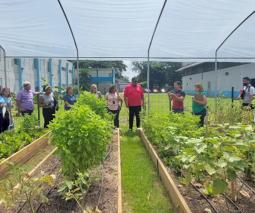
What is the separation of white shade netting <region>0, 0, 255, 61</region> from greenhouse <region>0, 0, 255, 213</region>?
0.03m

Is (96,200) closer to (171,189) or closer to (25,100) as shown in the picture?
(171,189)

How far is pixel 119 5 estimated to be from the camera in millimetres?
8828

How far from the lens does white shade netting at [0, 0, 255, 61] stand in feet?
29.1

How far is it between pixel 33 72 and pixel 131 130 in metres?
23.2

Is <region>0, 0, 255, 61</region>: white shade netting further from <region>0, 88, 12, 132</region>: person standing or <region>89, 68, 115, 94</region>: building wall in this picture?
<region>89, 68, 115, 94</region>: building wall

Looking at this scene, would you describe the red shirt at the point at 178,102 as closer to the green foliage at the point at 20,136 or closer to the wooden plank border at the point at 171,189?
the wooden plank border at the point at 171,189

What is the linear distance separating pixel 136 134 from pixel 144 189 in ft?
17.6

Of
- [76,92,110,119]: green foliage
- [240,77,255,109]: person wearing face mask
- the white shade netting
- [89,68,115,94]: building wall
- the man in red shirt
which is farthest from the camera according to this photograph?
[89,68,115,94]: building wall

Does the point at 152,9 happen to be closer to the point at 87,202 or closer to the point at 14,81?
the point at 87,202

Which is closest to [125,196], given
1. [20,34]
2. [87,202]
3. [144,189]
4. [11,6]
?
[144,189]

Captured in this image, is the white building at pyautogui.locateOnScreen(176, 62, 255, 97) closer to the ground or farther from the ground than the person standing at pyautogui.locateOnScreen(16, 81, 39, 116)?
farther from the ground

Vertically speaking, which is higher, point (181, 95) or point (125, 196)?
point (181, 95)

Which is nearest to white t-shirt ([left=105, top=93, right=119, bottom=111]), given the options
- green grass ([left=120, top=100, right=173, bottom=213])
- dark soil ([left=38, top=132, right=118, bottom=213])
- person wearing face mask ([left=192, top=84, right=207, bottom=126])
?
person wearing face mask ([left=192, top=84, right=207, bottom=126])

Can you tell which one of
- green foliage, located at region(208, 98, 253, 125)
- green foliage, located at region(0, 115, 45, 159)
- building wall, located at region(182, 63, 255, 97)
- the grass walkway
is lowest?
the grass walkway
